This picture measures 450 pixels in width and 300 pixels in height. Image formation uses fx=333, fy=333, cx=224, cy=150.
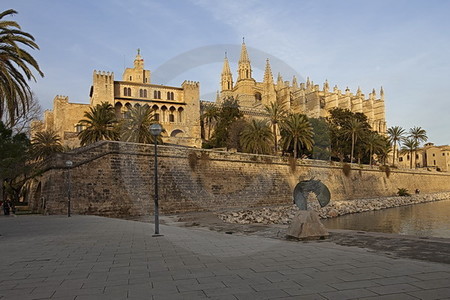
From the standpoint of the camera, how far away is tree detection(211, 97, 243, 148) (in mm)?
46019

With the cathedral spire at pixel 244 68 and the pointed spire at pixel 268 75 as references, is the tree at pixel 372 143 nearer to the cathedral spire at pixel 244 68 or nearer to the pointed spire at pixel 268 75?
the pointed spire at pixel 268 75

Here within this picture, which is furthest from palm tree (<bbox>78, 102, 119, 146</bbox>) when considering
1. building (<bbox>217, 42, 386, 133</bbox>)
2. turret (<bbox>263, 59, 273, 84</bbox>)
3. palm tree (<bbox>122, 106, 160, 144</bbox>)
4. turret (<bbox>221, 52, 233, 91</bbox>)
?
turret (<bbox>221, 52, 233, 91</bbox>)

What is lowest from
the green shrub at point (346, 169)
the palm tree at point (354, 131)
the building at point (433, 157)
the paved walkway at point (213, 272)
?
the paved walkway at point (213, 272)

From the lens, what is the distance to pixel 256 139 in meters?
36.1

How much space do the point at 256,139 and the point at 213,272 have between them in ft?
102

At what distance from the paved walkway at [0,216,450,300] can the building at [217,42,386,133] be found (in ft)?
210

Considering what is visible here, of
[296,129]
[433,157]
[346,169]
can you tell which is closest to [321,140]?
[346,169]

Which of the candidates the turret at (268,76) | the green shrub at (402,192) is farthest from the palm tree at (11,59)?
the turret at (268,76)

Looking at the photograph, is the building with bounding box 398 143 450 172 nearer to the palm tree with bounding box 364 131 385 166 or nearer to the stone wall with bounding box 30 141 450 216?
the palm tree with bounding box 364 131 385 166

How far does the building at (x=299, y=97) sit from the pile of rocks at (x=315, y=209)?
33.9 meters

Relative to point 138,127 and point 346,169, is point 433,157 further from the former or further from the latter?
point 138,127

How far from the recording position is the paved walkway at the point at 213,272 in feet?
13.7

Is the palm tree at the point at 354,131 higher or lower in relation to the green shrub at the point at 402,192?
higher

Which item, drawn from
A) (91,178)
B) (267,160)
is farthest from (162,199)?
(267,160)
